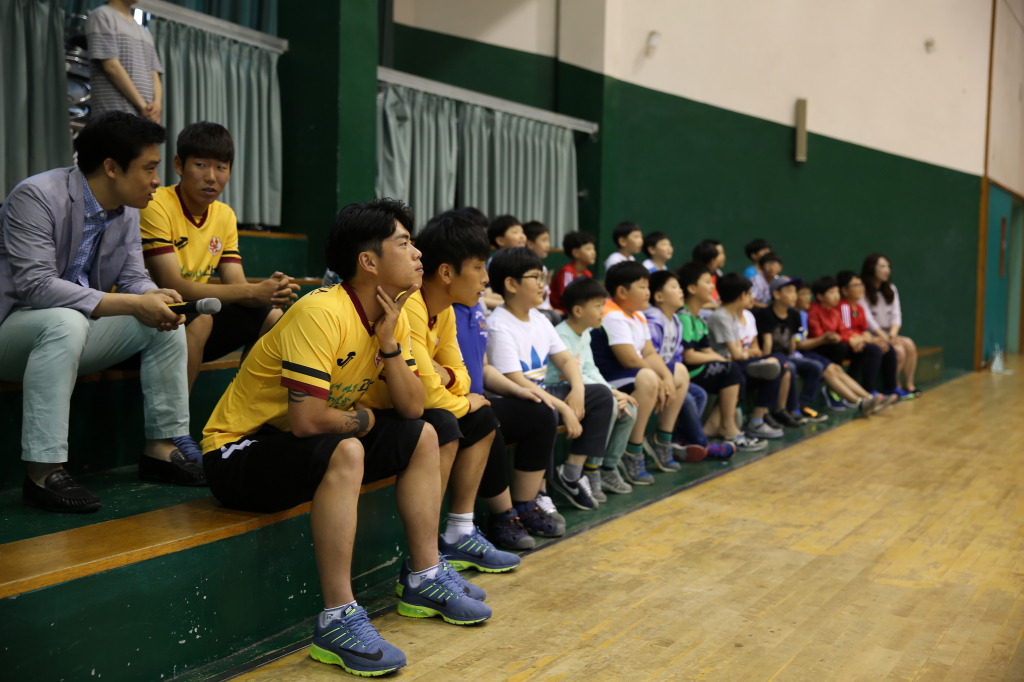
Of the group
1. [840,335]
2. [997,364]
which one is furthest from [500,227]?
[997,364]

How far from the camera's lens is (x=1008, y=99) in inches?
369

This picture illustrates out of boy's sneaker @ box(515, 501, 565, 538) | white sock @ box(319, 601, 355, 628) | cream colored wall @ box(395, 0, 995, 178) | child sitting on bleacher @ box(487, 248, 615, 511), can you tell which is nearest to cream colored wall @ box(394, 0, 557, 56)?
cream colored wall @ box(395, 0, 995, 178)

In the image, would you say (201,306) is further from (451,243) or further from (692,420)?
(692,420)

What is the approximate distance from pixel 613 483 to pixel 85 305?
1954mm

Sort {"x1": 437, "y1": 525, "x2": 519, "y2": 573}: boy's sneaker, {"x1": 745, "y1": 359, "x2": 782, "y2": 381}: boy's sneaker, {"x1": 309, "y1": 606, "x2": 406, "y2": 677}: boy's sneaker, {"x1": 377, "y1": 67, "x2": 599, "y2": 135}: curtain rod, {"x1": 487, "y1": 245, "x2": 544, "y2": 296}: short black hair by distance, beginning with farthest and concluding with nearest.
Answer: {"x1": 377, "y1": 67, "x2": 599, "y2": 135}: curtain rod → {"x1": 745, "y1": 359, "x2": 782, "y2": 381}: boy's sneaker → {"x1": 487, "y1": 245, "x2": 544, "y2": 296}: short black hair → {"x1": 437, "y1": 525, "x2": 519, "y2": 573}: boy's sneaker → {"x1": 309, "y1": 606, "x2": 406, "y2": 677}: boy's sneaker

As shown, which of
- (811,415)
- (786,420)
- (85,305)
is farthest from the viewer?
(811,415)

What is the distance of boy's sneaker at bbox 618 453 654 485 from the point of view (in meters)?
3.38

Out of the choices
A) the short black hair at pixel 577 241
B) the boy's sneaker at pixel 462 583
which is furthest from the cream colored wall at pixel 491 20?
the boy's sneaker at pixel 462 583

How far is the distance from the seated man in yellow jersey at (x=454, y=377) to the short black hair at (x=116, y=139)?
69 cm

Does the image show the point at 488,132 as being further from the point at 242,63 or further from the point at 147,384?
the point at 147,384

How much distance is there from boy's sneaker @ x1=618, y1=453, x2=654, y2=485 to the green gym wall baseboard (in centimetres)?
251

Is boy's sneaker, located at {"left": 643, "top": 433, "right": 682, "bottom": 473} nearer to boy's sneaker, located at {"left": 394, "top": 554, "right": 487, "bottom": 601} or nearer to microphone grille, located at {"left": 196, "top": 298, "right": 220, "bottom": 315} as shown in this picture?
boy's sneaker, located at {"left": 394, "top": 554, "right": 487, "bottom": 601}

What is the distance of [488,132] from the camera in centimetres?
528

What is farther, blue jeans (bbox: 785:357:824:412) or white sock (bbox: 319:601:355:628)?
blue jeans (bbox: 785:357:824:412)
